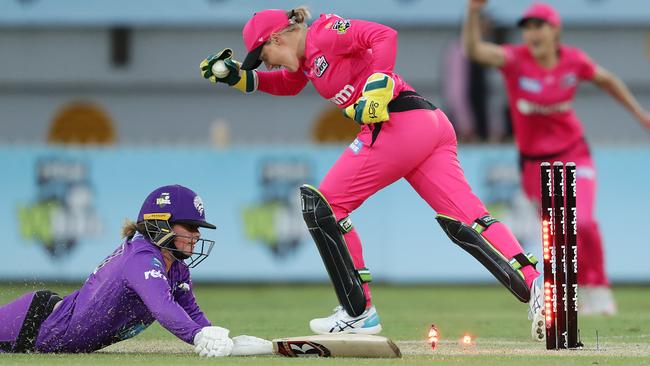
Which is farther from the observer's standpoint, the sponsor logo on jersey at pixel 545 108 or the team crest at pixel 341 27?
the sponsor logo on jersey at pixel 545 108

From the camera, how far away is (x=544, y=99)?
1062 cm

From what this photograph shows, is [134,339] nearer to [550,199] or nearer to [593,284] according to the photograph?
[550,199]

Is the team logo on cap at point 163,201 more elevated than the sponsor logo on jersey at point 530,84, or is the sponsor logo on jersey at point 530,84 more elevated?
the sponsor logo on jersey at point 530,84

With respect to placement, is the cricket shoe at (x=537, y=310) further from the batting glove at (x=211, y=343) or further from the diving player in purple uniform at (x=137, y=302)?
the batting glove at (x=211, y=343)

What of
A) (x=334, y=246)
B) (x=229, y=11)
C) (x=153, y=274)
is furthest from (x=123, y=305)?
(x=229, y=11)

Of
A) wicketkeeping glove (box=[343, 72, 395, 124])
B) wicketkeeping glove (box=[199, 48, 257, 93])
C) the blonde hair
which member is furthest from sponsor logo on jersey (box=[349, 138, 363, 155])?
the blonde hair

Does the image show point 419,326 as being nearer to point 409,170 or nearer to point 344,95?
point 409,170

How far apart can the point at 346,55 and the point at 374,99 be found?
1.55ft

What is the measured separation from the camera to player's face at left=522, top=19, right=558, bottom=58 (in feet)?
35.2

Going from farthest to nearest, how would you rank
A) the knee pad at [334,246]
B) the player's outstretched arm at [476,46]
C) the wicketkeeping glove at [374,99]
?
the player's outstretched arm at [476,46] < the knee pad at [334,246] < the wicketkeeping glove at [374,99]

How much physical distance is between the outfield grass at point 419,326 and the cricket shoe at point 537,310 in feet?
0.27

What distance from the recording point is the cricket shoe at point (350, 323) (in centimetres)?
732

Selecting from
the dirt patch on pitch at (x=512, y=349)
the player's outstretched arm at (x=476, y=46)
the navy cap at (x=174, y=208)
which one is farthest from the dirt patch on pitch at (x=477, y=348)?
the player's outstretched arm at (x=476, y=46)

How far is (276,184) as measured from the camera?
1360cm
